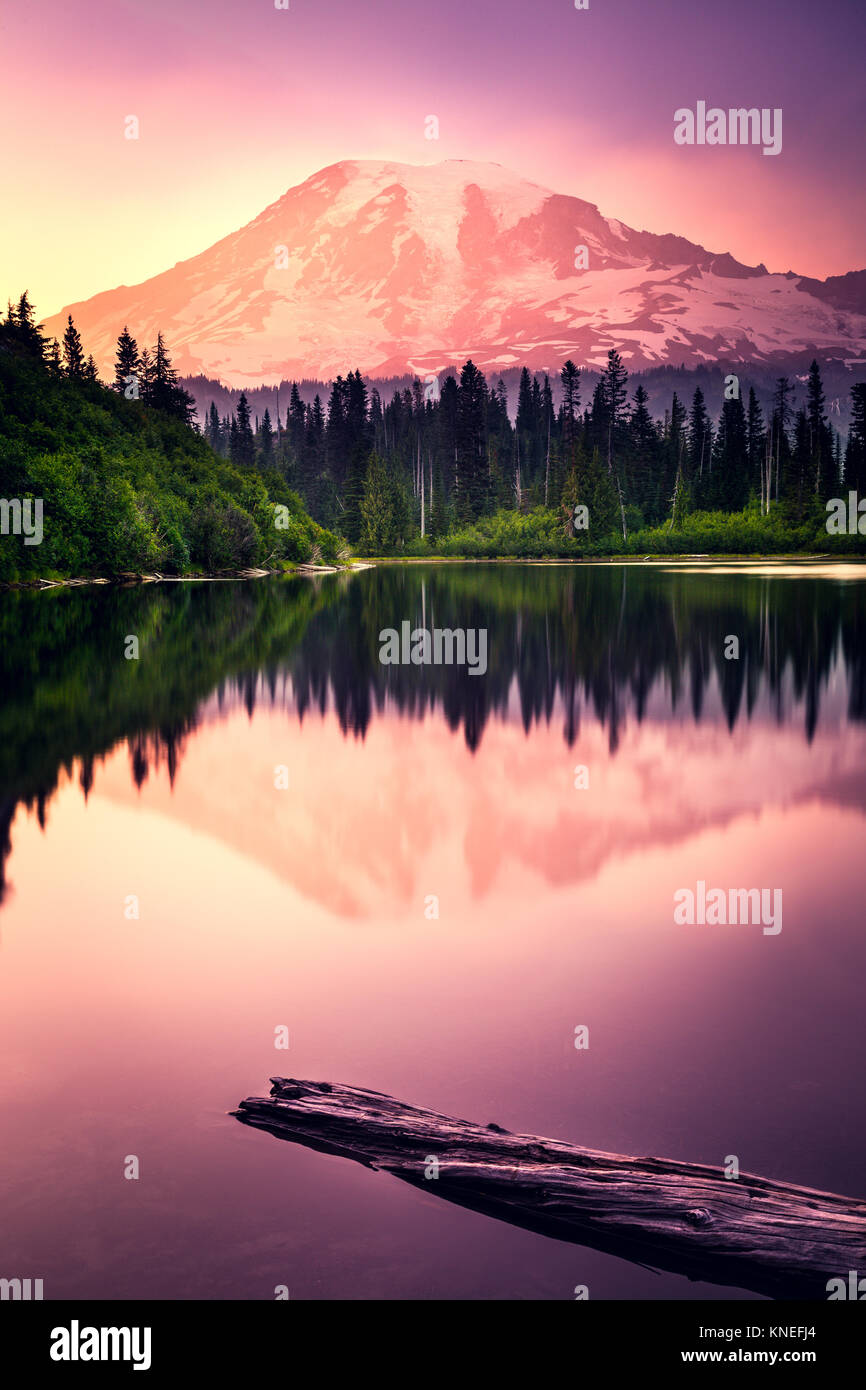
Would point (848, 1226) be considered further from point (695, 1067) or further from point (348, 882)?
point (348, 882)

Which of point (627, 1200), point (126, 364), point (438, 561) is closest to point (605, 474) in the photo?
point (438, 561)

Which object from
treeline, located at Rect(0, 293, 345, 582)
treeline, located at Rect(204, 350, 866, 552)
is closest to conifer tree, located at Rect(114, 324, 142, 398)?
treeline, located at Rect(0, 293, 345, 582)

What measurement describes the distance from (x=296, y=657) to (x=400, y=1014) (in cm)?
2731

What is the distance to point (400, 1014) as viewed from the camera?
8617 millimetres

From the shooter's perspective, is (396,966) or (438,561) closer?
(396,966)

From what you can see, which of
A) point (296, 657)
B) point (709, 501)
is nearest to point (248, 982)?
point (296, 657)

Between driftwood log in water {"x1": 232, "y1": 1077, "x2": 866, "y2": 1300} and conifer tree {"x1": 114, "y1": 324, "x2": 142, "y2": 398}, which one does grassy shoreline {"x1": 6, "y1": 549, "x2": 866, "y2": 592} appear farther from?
driftwood log in water {"x1": 232, "y1": 1077, "x2": 866, "y2": 1300}

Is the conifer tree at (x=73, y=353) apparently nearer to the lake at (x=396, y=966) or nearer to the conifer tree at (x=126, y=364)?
the conifer tree at (x=126, y=364)

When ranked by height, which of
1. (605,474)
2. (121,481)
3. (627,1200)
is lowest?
(627,1200)

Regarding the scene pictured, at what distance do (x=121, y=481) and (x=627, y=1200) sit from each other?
8587cm

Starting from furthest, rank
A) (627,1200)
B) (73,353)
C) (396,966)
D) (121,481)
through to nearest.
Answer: (73,353) → (121,481) → (396,966) → (627,1200)

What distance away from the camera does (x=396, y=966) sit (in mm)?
9664

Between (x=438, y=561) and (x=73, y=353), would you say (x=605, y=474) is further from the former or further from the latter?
(x=73, y=353)

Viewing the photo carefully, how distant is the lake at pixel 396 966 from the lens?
600 cm
